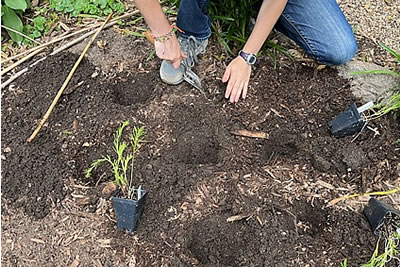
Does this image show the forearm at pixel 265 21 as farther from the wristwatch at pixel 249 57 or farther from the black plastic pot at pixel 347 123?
the black plastic pot at pixel 347 123

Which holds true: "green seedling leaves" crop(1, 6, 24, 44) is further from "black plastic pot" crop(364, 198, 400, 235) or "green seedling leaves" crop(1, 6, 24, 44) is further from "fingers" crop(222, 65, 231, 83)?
"black plastic pot" crop(364, 198, 400, 235)

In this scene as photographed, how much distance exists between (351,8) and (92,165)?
1.53 meters

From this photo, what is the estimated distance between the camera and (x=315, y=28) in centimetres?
245

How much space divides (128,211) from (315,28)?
4.03 ft

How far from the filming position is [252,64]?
2.33 metres

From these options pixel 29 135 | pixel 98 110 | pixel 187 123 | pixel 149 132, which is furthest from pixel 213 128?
pixel 29 135

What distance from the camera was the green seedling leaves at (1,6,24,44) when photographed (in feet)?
8.10

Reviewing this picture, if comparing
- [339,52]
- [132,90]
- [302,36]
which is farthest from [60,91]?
[339,52]

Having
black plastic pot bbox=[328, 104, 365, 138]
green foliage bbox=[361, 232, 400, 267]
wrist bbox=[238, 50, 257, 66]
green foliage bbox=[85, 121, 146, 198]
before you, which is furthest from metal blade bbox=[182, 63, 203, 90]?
green foliage bbox=[361, 232, 400, 267]

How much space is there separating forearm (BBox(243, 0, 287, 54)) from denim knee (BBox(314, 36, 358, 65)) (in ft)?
1.08

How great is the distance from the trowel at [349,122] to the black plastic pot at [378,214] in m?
0.34

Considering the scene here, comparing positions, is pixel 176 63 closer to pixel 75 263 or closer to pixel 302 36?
pixel 302 36

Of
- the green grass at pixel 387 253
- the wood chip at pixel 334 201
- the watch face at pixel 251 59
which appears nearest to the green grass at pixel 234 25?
the watch face at pixel 251 59

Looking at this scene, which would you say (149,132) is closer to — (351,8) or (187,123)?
(187,123)
